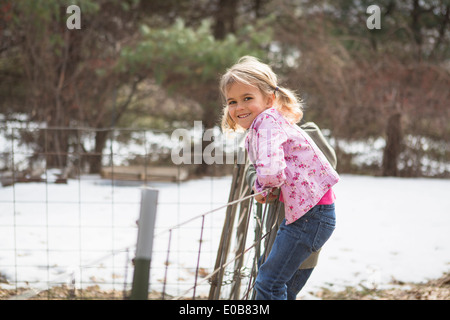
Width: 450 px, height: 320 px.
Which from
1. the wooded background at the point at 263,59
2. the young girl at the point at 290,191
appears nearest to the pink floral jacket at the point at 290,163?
the young girl at the point at 290,191

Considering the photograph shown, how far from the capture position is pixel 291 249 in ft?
5.54

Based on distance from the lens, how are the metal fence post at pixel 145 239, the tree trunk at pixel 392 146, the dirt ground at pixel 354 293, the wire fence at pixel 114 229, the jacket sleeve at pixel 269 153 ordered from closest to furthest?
the metal fence post at pixel 145 239, the jacket sleeve at pixel 269 153, the wire fence at pixel 114 229, the dirt ground at pixel 354 293, the tree trunk at pixel 392 146

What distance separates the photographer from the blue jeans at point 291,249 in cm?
168

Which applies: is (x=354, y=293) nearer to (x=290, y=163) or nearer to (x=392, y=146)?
(x=290, y=163)

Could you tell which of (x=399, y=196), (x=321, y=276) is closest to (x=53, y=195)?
(x=321, y=276)

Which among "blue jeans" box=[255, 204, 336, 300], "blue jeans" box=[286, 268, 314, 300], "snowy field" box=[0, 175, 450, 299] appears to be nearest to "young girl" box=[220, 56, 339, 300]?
"blue jeans" box=[255, 204, 336, 300]

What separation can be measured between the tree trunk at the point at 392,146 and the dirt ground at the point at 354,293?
6076 mm

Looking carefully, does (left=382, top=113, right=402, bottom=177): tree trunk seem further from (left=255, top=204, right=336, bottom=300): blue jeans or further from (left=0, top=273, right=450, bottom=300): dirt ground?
(left=255, top=204, right=336, bottom=300): blue jeans

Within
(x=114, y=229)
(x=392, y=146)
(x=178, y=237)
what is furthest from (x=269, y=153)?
(x=392, y=146)

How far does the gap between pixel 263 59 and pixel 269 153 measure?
6.30 m

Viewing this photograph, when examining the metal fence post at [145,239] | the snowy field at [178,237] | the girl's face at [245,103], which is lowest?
the snowy field at [178,237]

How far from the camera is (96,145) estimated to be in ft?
30.3

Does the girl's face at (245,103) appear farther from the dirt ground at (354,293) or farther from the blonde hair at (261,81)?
the dirt ground at (354,293)
